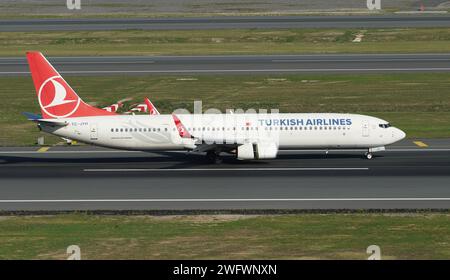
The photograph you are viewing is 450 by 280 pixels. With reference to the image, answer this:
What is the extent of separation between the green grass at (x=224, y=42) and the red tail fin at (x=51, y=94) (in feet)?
179

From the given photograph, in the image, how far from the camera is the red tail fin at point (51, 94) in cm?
5609

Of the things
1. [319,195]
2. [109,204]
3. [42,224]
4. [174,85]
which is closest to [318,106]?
[174,85]

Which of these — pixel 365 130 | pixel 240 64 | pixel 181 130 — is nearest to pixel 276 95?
pixel 240 64

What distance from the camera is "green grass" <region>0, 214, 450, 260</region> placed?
33.2 meters

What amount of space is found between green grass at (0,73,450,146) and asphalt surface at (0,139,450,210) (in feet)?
30.3

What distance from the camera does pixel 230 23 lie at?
13325cm

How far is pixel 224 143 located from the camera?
183ft

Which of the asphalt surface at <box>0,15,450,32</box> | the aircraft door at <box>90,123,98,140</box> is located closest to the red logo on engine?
the aircraft door at <box>90,123,98,140</box>

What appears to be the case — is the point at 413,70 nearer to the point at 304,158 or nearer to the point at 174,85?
the point at 174,85

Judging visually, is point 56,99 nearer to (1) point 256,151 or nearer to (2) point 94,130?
(2) point 94,130

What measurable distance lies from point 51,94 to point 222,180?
577 inches

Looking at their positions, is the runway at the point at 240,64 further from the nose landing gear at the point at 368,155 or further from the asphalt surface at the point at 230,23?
the nose landing gear at the point at 368,155

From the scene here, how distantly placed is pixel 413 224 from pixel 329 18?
10450 centimetres

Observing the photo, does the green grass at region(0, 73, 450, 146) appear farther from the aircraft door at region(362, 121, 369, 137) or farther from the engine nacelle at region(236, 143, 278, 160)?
the engine nacelle at region(236, 143, 278, 160)
